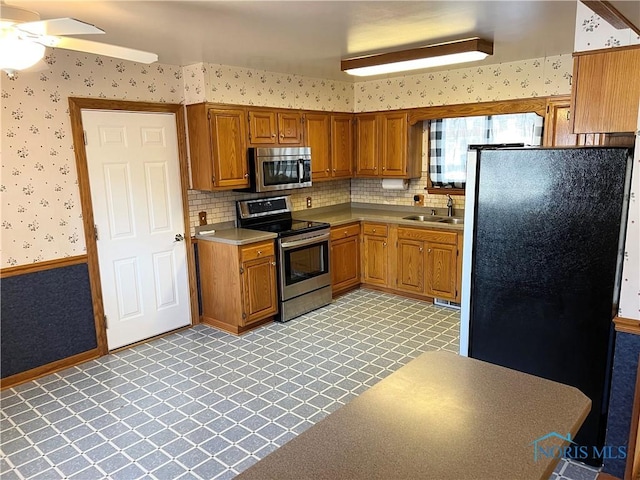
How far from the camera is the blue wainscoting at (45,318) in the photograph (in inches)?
136

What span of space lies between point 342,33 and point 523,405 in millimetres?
2615

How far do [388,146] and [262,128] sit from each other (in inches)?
64.6

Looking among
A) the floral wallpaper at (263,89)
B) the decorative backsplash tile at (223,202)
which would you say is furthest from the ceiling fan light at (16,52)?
the decorative backsplash tile at (223,202)

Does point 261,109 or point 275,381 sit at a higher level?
point 261,109

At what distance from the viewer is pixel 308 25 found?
2.93 m

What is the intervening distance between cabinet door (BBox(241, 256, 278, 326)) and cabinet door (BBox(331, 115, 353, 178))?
164 cm

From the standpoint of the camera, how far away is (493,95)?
479 cm

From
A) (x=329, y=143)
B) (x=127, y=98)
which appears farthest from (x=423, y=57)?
(x=127, y=98)

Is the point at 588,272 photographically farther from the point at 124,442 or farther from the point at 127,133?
the point at 127,133

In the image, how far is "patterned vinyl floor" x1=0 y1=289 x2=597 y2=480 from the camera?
2635 millimetres

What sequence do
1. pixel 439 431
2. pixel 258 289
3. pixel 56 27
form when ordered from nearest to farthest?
pixel 439 431 < pixel 56 27 < pixel 258 289

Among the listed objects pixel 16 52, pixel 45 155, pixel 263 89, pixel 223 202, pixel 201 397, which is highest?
pixel 263 89

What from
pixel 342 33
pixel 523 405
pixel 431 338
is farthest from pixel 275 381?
pixel 342 33

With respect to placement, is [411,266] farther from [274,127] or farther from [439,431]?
[439,431]
